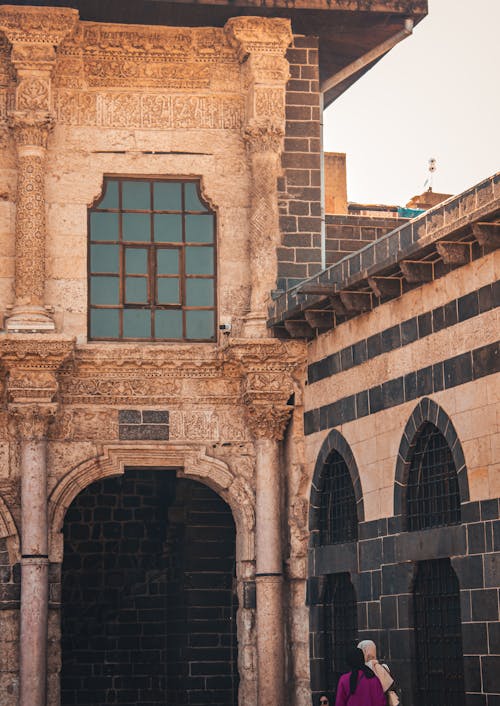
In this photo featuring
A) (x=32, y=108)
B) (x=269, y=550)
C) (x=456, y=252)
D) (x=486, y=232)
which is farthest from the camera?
(x=32, y=108)

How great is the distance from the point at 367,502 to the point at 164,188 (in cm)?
480

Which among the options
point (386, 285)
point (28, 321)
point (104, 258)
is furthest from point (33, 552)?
point (386, 285)

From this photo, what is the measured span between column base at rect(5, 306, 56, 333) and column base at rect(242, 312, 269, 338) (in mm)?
2210

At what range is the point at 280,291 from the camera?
18797mm

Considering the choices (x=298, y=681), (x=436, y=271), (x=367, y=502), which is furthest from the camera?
(x=298, y=681)

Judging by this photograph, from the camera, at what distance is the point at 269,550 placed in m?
18.4

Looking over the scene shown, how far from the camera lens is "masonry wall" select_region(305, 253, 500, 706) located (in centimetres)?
1441

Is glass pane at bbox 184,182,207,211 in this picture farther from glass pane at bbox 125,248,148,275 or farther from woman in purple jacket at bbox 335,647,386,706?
woman in purple jacket at bbox 335,647,386,706

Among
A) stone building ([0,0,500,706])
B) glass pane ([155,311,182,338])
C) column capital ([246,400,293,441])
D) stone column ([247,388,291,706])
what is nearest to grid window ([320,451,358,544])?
stone building ([0,0,500,706])

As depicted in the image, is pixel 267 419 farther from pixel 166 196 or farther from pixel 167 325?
pixel 166 196

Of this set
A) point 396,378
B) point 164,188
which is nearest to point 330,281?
point 396,378

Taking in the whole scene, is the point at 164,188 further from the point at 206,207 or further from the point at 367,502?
the point at 367,502

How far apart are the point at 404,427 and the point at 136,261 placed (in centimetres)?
451

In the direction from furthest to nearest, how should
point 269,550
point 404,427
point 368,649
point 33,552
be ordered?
1. point 269,550
2. point 33,552
3. point 404,427
4. point 368,649
